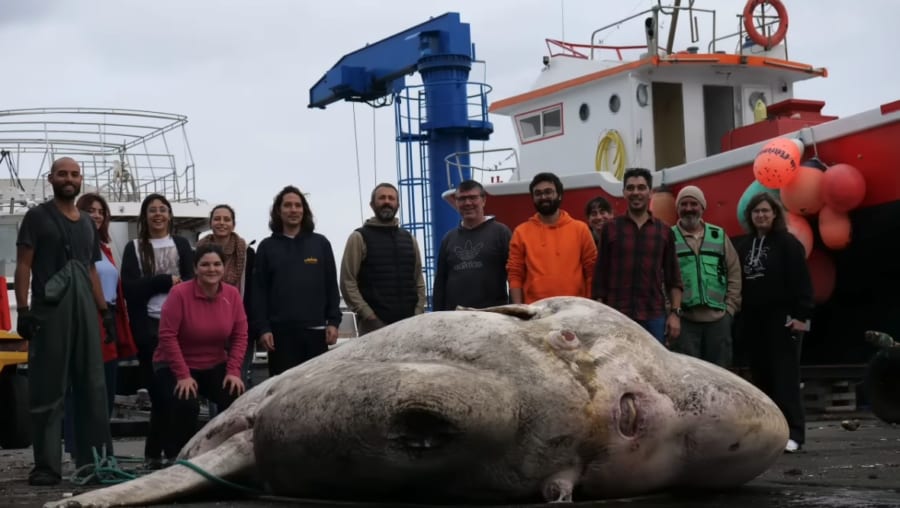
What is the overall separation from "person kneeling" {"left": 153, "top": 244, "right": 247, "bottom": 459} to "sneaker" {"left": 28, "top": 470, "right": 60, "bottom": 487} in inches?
33.1

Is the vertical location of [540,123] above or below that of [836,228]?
above

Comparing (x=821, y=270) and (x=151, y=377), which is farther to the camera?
(x=821, y=270)

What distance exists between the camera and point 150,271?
8.43 metres

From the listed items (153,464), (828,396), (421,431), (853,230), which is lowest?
(828,396)

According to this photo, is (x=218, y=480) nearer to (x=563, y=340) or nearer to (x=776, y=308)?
(x=563, y=340)

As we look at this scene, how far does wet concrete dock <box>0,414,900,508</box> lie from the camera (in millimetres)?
5152

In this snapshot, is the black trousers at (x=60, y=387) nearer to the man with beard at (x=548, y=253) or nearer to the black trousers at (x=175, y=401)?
the black trousers at (x=175, y=401)

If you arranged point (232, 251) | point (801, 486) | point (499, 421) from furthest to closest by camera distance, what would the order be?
point (232, 251) < point (801, 486) < point (499, 421)

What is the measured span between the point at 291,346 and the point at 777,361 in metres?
3.10

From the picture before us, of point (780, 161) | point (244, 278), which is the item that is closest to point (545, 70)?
point (780, 161)

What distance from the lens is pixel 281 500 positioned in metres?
5.30

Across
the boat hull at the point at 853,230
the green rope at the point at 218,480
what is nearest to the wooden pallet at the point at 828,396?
the boat hull at the point at 853,230

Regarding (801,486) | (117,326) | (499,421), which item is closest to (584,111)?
(117,326)

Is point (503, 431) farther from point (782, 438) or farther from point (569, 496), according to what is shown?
point (782, 438)
